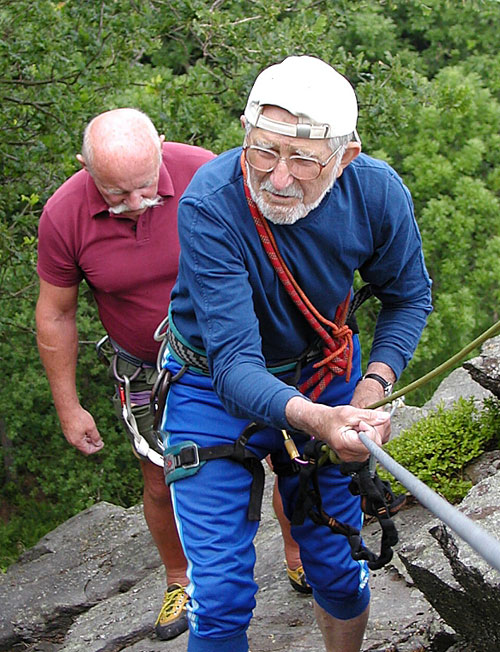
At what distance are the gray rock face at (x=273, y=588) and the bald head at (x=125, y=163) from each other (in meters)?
1.58

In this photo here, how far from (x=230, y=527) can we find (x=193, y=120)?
13.6 ft

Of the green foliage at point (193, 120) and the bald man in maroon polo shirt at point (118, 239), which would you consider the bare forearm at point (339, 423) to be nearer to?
the bald man in maroon polo shirt at point (118, 239)

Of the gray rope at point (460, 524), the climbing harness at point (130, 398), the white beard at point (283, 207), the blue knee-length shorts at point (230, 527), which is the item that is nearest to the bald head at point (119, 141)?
the climbing harness at point (130, 398)

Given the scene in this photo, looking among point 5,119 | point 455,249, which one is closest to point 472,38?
point 455,249

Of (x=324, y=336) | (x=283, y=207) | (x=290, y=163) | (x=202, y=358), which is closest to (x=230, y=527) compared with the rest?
(x=202, y=358)

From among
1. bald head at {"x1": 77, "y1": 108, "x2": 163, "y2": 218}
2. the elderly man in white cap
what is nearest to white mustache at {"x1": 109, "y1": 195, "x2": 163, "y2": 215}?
bald head at {"x1": 77, "y1": 108, "x2": 163, "y2": 218}

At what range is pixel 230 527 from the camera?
2836mm

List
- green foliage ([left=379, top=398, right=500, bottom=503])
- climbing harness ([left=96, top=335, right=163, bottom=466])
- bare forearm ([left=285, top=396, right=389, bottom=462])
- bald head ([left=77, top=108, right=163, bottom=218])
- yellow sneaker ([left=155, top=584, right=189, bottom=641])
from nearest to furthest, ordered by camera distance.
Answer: bare forearm ([left=285, top=396, right=389, bottom=462])
bald head ([left=77, top=108, right=163, bottom=218])
climbing harness ([left=96, top=335, right=163, bottom=466])
yellow sneaker ([left=155, top=584, right=189, bottom=641])
green foliage ([left=379, top=398, right=500, bottom=503])

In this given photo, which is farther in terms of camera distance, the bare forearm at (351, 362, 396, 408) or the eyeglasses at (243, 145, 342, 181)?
the bare forearm at (351, 362, 396, 408)

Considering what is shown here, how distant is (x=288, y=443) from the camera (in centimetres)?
286

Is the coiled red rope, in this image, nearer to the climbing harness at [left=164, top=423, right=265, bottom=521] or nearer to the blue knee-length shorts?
the blue knee-length shorts

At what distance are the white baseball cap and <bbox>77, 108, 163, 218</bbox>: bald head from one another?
111 cm

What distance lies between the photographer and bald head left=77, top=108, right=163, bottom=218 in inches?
143

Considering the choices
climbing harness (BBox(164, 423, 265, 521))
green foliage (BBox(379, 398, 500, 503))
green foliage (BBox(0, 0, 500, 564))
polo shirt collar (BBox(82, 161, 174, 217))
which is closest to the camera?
climbing harness (BBox(164, 423, 265, 521))
